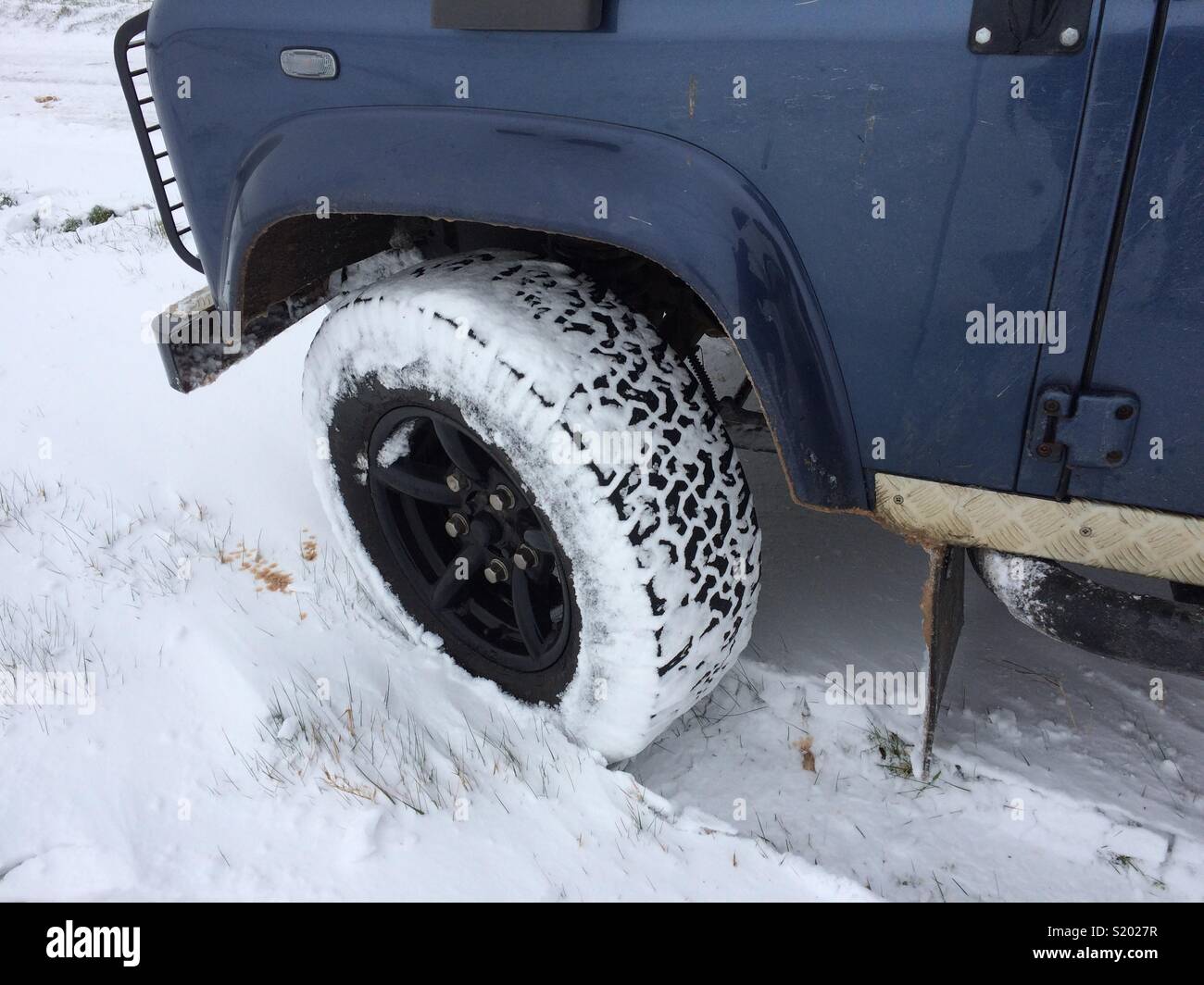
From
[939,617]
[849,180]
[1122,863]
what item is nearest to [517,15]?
[849,180]

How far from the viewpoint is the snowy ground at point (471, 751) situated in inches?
74.8

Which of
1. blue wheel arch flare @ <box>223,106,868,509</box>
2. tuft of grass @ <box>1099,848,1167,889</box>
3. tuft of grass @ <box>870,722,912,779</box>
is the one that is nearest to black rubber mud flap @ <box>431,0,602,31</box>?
blue wheel arch flare @ <box>223,106,868,509</box>

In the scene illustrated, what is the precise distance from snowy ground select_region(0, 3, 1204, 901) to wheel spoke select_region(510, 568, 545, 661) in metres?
0.17

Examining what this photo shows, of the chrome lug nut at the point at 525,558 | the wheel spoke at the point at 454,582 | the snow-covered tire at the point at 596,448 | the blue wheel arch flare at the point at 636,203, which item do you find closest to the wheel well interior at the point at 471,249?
the snow-covered tire at the point at 596,448

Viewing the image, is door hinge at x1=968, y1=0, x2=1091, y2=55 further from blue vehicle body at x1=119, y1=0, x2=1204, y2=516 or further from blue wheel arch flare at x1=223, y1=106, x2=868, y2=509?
blue wheel arch flare at x1=223, y1=106, x2=868, y2=509

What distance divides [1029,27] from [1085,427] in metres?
0.57

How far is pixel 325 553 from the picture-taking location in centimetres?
282

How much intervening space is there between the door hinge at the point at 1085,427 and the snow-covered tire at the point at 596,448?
2.08 feet

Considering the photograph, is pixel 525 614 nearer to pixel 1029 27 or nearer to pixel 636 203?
pixel 636 203

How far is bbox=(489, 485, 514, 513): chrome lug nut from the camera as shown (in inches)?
81.7

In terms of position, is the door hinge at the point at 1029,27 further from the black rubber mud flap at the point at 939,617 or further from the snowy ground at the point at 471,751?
the snowy ground at the point at 471,751

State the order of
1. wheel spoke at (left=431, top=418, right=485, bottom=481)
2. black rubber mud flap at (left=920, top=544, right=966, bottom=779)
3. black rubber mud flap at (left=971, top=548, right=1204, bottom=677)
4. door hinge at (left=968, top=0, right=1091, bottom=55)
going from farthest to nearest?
wheel spoke at (left=431, top=418, right=485, bottom=481)
black rubber mud flap at (left=920, top=544, right=966, bottom=779)
black rubber mud flap at (left=971, top=548, right=1204, bottom=677)
door hinge at (left=968, top=0, right=1091, bottom=55)
